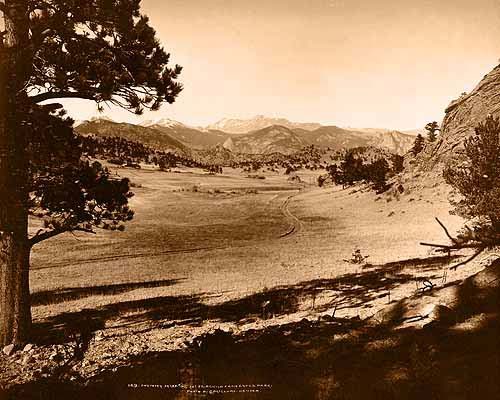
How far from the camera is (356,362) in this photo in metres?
6.16

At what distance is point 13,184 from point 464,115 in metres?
48.4

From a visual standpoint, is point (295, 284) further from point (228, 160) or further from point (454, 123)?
point (228, 160)

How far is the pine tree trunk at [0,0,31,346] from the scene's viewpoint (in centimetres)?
870

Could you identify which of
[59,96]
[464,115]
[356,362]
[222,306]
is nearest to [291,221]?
[464,115]

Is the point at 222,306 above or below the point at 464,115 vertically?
below

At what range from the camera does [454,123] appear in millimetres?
47000

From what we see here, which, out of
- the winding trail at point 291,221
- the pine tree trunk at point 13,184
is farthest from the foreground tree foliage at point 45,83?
the winding trail at point 291,221

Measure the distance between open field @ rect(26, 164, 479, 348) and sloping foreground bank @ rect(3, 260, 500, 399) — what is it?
2.56 m

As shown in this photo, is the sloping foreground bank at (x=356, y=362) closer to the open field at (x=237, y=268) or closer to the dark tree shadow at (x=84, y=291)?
the open field at (x=237, y=268)

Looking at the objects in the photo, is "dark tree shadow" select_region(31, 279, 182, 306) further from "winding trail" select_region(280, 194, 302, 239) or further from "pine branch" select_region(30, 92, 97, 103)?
"winding trail" select_region(280, 194, 302, 239)

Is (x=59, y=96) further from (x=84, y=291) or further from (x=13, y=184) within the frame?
(x=84, y=291)

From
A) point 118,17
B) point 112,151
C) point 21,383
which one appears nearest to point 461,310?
point 21,383

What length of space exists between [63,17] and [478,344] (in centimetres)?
1020

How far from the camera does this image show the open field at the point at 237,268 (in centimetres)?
1239
